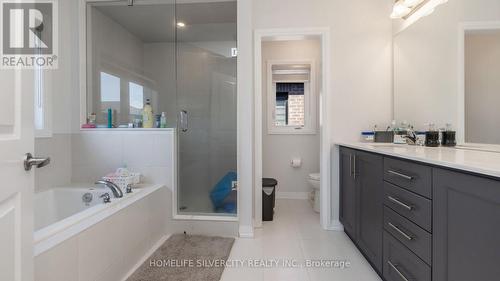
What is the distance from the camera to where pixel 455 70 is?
1683 millimetres

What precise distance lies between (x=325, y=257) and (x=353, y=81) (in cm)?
171

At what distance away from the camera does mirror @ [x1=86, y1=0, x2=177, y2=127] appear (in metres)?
2.52

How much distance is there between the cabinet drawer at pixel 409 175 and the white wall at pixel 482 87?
2.08 feet

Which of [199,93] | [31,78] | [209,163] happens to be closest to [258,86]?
[199,93]

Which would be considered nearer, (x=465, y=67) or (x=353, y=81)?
(x=465, y=67)

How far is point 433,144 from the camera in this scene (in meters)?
1.77

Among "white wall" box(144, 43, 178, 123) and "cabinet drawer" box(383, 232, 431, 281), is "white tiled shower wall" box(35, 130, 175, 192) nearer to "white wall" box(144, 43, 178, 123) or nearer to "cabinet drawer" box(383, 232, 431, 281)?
"white wall" box(144, 43, 178, 123)

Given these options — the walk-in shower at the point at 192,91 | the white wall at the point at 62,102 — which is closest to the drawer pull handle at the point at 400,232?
the walk-in shower at the point at 192,91

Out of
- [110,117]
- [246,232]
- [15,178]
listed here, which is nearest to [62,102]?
[110,117]

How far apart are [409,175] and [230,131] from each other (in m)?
1.62

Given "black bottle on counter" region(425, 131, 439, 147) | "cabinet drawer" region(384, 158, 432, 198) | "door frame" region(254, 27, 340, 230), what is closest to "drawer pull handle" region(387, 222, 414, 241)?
"cabinet drawer" region(384, 158, 432, 198)

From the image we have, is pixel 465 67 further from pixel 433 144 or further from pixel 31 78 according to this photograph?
pixel 31 78

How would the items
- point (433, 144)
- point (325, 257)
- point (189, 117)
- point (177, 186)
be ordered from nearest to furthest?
point (433, 144) → point (325, 257) → point (177, 186) → point (189, 117)

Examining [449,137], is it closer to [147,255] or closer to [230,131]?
[230,131]
